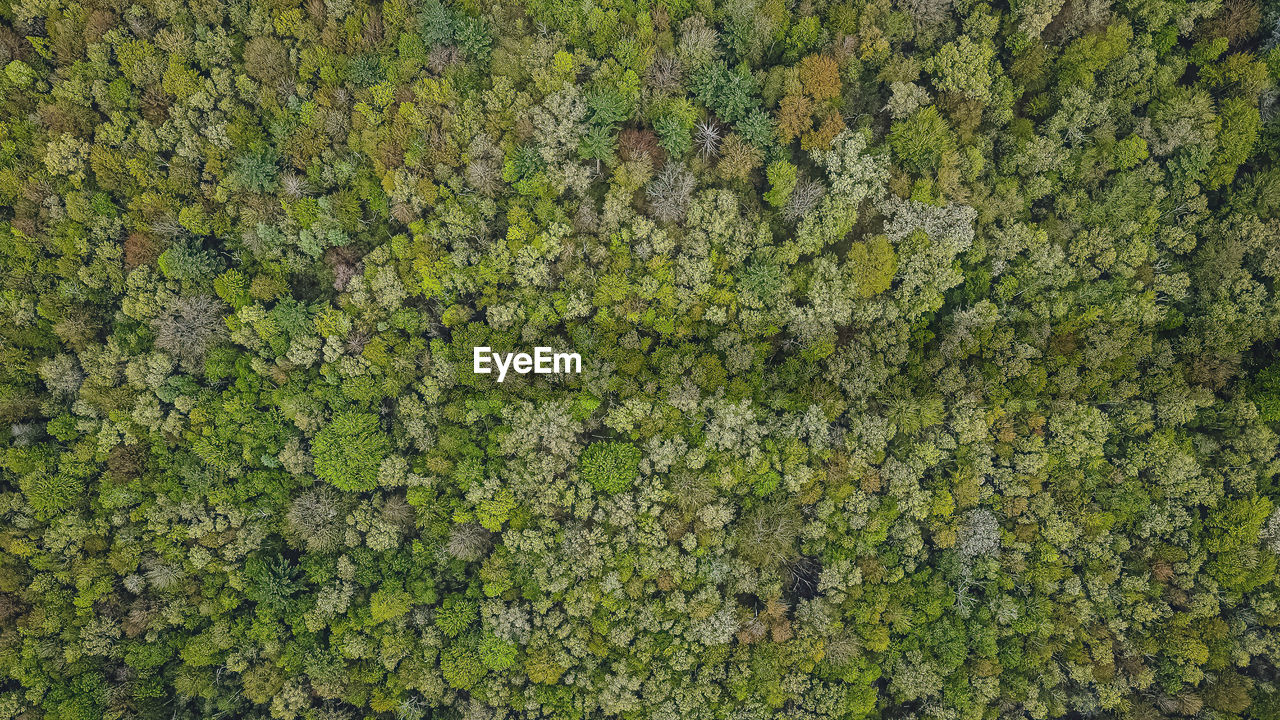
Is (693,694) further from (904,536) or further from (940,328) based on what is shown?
(940,328)

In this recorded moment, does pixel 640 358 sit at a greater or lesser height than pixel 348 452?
greater

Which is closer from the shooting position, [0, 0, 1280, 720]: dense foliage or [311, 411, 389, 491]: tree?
[0, 0, 1280, 720]: dense foliage

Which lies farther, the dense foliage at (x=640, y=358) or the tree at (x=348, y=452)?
the tree at (x=348, y=452)

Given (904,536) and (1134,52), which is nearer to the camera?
(1134,52)

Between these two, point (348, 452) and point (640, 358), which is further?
point (640, 358)

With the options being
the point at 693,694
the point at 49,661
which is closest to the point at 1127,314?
the point at 693,694

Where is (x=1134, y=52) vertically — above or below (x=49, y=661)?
above

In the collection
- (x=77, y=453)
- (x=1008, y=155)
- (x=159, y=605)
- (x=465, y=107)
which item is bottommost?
(x=159, y=605)
